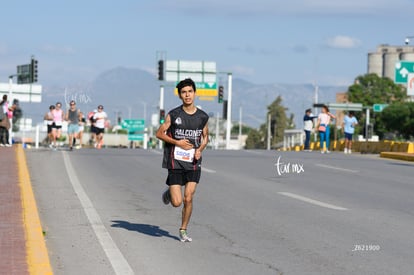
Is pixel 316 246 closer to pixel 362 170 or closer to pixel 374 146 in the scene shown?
pixel 362 170

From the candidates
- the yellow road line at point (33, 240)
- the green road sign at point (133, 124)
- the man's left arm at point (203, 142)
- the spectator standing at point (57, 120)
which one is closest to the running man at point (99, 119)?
the spectator standing at point (57, 120)

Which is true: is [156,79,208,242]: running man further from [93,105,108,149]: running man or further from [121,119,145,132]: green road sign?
[121,119,145,132]: green road sign

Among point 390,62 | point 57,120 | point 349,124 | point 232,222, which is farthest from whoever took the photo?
point 390,62

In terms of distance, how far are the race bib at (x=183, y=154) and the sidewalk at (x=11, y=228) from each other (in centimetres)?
186

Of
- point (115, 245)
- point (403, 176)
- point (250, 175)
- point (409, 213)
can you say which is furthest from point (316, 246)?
point (403, 176)

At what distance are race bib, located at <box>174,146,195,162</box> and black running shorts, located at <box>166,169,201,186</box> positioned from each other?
164 mm

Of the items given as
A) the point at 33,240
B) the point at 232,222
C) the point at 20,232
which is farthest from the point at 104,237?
the point at 232,222

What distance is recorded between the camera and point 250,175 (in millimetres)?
21578

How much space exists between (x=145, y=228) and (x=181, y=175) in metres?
1.70

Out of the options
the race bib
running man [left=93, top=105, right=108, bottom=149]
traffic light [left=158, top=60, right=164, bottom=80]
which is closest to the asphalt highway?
the race bib

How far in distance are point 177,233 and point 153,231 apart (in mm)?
Answer: 333

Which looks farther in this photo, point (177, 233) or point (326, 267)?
point (177, 233)

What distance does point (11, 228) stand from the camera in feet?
35.8

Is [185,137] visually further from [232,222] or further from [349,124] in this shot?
[349,124]
